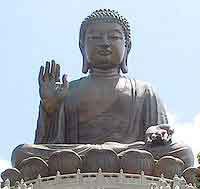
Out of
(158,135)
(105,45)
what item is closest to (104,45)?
(105,45)

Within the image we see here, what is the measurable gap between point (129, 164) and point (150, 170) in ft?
1.20

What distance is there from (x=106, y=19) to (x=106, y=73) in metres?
1.11

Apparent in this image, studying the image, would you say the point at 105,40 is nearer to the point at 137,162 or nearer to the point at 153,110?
the point at 153,110

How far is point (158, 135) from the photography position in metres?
12.9

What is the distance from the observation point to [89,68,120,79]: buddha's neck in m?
15.0

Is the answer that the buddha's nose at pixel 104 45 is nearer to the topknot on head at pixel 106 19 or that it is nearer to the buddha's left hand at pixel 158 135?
the topknot on head at pixel 106 19

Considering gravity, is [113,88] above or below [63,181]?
above

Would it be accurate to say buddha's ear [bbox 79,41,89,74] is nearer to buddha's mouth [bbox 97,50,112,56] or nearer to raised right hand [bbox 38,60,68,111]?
buddha's mouth [bbox 97,50,112,56]

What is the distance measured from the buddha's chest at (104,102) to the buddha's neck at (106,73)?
1.54ft

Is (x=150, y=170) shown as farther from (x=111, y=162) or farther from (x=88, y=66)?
(x=88, y=66)

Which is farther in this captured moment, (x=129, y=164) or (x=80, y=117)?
(x=80, y=117)

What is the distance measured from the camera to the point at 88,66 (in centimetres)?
1538

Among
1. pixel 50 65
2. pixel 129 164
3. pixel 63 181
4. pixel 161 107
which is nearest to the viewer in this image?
pixel 63 181

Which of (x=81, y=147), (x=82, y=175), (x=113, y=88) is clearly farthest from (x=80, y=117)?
(x=82, y=175)
